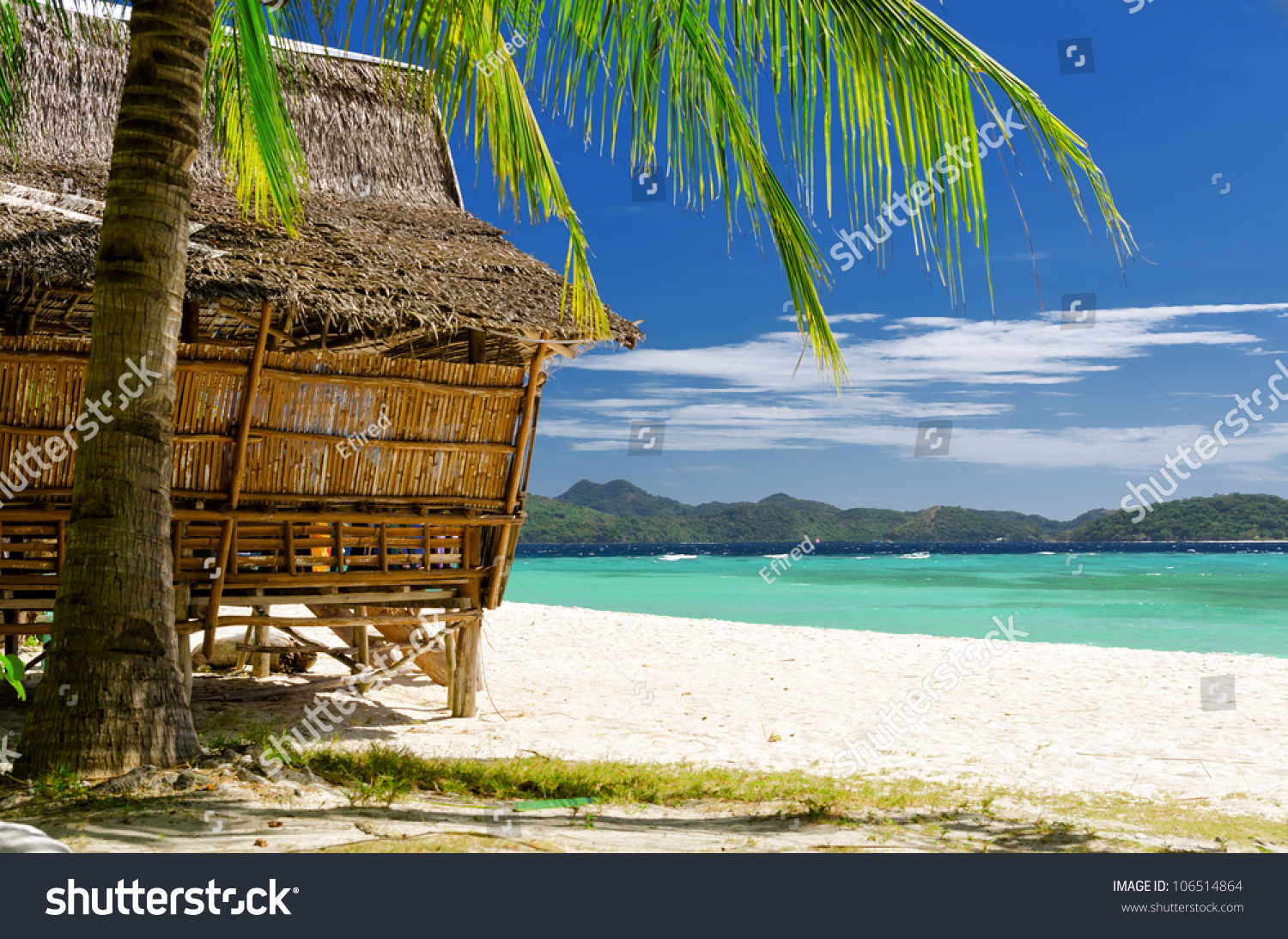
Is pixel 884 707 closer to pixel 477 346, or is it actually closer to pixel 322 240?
pixel 477 346

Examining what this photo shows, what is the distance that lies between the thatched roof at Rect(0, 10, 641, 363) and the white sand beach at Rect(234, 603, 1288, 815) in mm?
2825

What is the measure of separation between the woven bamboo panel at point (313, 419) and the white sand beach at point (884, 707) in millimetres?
1740

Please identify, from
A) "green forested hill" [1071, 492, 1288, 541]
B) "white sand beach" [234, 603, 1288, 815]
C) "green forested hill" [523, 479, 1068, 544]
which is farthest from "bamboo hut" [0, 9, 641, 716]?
"green forested hill" [523, 479, 1068, 544]

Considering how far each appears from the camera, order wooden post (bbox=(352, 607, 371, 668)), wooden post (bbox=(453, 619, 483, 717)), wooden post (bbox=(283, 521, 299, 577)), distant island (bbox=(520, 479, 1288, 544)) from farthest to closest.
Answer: distant island (bbox=(520, 479, 1288, 544)), wooden post (bbox=(352, 607, 371, 668)), wooden post (bbox=(453, 619, 483, 717)), wooden post (bbox=(283, 521, 299, 577))

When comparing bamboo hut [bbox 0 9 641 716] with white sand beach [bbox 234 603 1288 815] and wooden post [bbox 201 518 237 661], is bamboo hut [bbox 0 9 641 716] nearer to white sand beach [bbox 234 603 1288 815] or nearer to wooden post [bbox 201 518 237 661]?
wooden post [bbox 201 518 237 661]

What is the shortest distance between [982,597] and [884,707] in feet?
82.2

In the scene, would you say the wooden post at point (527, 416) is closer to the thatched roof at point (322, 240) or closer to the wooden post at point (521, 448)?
the wooden post at point (521, 448)

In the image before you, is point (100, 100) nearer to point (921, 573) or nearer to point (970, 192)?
point (970, 192)

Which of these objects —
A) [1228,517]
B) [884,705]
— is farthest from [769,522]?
[884,705]

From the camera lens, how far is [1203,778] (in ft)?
18.2

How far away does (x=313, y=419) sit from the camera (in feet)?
18.4

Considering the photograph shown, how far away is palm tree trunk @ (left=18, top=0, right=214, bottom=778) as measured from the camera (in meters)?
3.62
